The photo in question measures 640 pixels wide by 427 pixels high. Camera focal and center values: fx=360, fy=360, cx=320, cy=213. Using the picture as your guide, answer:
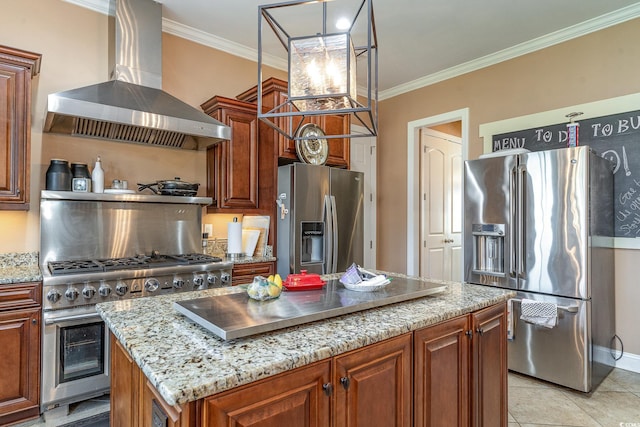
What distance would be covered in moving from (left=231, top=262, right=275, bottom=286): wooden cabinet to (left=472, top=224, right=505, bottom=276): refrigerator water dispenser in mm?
1833

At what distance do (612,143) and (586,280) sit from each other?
1.31 m

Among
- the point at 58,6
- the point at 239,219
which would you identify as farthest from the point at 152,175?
the point at 58,6

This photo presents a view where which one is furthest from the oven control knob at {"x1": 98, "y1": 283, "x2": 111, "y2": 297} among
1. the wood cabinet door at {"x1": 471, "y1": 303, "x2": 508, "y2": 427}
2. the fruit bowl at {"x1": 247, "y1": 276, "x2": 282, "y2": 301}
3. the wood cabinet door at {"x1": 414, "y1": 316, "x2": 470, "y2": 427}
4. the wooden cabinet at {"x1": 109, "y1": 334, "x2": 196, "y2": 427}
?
the wood cabinet door at {"x1": 471, "y1": 303, "x2": 508, "y2": 427}

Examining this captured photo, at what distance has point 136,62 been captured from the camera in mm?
2832

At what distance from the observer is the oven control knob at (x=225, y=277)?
9.42 ft

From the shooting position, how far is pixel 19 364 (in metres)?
2.13

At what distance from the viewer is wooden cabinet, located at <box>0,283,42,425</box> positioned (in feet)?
6.82

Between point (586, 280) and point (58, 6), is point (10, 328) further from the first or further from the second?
Answer: point (586, 280)

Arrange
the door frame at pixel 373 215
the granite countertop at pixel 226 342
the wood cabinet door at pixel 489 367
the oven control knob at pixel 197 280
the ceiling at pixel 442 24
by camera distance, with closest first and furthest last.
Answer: the granite countertop at pixel 226 342, the wood cabinet door at pixel 489 367, the oven control knob at pixel 197 280, the ceiling at pixel 442 24, the door frame at pixel 373 215

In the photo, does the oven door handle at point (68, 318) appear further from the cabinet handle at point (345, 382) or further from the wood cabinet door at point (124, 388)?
the cabinet handle at point (345, 382)

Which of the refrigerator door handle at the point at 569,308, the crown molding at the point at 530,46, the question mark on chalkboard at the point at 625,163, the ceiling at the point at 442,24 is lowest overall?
the refrigerator door handle at the point at 569,308

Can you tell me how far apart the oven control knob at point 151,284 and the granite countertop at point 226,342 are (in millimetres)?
1011

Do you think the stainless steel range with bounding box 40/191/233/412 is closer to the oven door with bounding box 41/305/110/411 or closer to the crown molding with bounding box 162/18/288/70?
the oven door with bounding box 41/305/110/411

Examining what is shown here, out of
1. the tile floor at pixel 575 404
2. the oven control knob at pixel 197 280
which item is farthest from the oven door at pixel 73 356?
the tile floor at pixel 575 404
